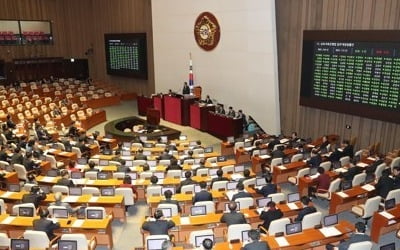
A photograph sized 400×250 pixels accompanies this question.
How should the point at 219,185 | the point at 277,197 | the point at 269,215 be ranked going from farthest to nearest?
the point at 219,185 < the point at 277,197 < the point at 269,215

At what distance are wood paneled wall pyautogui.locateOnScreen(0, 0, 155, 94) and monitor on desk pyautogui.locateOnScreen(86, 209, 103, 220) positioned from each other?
19085mm

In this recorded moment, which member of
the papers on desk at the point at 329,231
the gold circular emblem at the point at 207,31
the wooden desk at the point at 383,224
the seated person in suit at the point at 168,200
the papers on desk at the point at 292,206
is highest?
the gold circular emblem at the point at 207,31

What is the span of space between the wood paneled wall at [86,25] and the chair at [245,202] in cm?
1896

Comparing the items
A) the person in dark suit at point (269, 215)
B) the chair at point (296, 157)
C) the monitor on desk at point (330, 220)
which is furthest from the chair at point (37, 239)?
the chair at point (296, 157)

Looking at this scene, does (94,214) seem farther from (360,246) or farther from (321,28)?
(321,28)

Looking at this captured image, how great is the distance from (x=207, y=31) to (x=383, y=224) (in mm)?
15243

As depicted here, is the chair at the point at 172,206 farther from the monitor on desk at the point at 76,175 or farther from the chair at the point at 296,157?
the chair at the point at 296,157

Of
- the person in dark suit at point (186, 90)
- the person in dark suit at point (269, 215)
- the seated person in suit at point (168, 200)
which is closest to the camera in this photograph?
the person in dark suit at point (269, 215)

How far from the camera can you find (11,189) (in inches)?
448

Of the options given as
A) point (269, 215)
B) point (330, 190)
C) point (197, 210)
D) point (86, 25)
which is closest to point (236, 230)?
point (269, 215)

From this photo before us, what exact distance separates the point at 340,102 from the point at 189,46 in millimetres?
10271

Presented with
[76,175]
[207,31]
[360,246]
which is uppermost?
[207,31]

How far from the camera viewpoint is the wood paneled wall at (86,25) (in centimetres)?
2819

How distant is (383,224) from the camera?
9.34 metres
